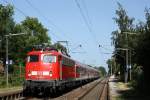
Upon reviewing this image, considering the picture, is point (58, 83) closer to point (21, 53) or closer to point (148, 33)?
point (148, 33)

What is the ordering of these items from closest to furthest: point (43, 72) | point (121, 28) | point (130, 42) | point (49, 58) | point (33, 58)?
point (43, 72) → point (49, 58) → point (33, 58) → point (130, 42) → point (121, 28)

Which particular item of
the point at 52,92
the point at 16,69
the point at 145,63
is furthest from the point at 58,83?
Result: the point at 16,69

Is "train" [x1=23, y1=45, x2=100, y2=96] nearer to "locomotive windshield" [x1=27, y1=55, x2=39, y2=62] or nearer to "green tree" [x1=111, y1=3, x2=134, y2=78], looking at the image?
"locomotive windshield" [x1=27, y1=55, x2=39, y2=62]

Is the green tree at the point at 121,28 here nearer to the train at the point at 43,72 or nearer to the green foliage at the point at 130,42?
the green foliage at the point at 130,42

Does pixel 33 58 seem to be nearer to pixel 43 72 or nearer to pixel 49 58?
pixel 49 58

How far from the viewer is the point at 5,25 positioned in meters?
74.9

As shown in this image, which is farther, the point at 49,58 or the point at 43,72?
the point at 49,58

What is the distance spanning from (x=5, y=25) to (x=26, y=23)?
107 ft

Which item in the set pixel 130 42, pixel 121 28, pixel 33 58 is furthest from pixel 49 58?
pixel 121 28

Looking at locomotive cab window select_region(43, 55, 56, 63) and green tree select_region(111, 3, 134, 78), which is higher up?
green tree select_region(111, 3, 134, 78)

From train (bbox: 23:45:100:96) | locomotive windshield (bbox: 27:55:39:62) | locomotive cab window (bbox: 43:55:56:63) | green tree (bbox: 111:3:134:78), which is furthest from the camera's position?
green tree (bbox: 111:3:134:78)

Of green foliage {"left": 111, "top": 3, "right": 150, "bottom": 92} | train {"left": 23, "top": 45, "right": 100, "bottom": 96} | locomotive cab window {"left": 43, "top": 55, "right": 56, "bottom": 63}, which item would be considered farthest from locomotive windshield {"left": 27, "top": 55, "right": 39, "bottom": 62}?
green foliage {"left": 111, "top": 3, "right": 150, "bottom": 92}

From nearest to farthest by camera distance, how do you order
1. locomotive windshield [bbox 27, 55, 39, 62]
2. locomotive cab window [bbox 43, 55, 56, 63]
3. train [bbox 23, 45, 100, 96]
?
train [bbox 23, 45, 100, 96] → locomotive cab window [bbox 43, 55, 56, 63] → locomotive windshield [bbox 27, 55, 39, 62]

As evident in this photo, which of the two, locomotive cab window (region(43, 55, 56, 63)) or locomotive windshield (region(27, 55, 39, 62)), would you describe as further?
locomotive windshield (region(27, 55, 39, 62))
